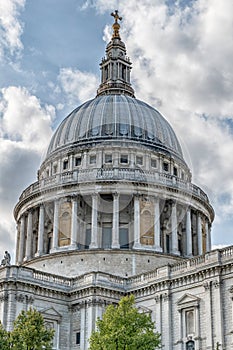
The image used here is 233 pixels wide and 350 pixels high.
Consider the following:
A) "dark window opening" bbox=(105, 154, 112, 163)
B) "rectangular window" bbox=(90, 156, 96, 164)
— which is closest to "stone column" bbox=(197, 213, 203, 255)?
"dark window opening" bbox=(105, 154, 112, 163)

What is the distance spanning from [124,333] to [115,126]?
1580 inches

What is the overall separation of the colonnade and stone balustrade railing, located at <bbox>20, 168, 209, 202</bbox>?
6.32 feet

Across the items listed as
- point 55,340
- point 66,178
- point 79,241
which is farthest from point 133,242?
point 55,340

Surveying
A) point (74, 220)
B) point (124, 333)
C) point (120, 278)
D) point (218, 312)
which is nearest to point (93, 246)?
point (74, 220)

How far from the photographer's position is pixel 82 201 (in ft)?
251

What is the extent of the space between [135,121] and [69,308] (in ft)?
97.4

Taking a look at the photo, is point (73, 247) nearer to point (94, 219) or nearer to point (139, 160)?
point (94, 219)

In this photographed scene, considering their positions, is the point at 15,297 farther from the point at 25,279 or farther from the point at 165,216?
the point at 165,216

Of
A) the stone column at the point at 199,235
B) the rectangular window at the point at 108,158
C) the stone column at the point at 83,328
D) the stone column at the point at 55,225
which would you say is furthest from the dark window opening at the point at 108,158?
the stone column at the point at 83,328

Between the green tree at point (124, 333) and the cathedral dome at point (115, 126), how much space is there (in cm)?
3626

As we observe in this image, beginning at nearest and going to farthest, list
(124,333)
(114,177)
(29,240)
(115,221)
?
1. (124,333)
2. (115,221)
3. (114,177)
4. (29,240)

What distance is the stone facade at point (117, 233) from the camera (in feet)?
188

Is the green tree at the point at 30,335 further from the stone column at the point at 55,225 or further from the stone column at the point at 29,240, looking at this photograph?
the stone column at the point at 29,240

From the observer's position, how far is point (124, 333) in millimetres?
47156
